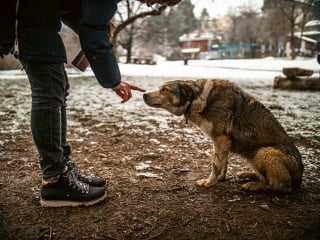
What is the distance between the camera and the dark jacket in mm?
1982

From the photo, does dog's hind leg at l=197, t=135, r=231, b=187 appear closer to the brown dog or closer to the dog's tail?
the brown dog

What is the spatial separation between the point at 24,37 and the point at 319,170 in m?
3.33

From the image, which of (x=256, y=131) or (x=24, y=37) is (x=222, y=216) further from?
(x=24, y=37)

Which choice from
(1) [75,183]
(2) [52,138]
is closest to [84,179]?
(1) [75,183]

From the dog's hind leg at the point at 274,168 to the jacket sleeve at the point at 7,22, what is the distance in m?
2.29

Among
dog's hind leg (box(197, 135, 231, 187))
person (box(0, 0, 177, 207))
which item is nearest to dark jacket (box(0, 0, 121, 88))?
person (box(0, 0, 177, 207))

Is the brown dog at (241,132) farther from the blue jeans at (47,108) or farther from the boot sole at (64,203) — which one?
the blue jeans at (47,108)

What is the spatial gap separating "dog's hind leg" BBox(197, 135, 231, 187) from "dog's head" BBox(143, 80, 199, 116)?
51 centimetres

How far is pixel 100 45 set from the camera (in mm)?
A: 2074

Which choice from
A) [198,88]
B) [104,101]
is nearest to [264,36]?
[104,101]

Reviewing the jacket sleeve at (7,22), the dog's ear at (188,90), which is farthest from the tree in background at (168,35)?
the jacket sleeve at (7,22)

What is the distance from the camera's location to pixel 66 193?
2.37m

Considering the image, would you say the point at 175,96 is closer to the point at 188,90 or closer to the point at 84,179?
the point at 188,90

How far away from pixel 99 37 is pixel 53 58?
0.37 metres
